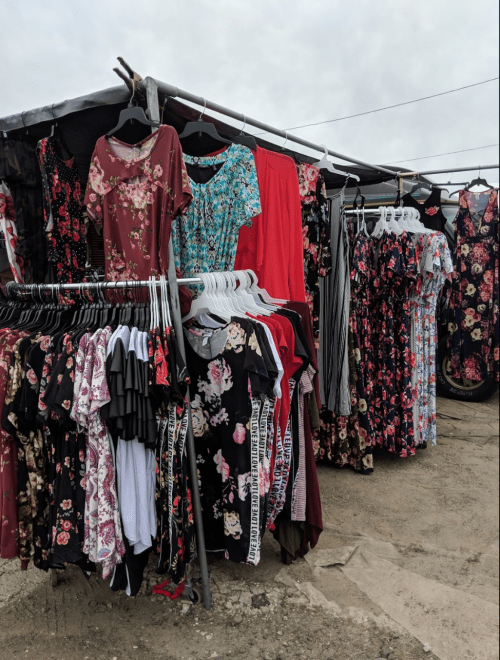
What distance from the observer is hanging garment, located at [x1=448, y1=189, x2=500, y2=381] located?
13.2 feet

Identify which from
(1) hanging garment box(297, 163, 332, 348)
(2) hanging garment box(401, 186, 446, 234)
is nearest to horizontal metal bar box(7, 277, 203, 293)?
(1) hanging garment box(297, 163, 332, 348)

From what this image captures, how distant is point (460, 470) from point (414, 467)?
326mm

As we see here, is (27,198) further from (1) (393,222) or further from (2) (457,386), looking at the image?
(2) (457,386)

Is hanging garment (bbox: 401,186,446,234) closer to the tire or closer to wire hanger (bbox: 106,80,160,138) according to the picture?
the tire

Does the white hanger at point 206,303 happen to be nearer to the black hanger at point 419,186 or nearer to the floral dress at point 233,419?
the floral dress at point 233,419

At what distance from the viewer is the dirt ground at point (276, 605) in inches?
72.0

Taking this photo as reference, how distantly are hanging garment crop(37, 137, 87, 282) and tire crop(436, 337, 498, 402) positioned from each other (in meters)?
4.06

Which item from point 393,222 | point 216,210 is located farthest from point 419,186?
point 216,210

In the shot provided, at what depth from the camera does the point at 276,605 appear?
2066 millimetres

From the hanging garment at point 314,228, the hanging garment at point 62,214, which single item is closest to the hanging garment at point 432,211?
the hanging garment at point 314,228

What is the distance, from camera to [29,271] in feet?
7.54

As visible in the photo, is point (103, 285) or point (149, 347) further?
point (103, 285)

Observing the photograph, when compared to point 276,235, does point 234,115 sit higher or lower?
higher

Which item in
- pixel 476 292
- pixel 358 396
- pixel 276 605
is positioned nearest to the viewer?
pixel 276 605
